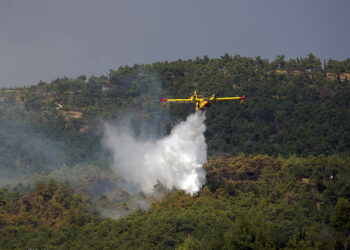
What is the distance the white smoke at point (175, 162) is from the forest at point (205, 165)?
5.59ft

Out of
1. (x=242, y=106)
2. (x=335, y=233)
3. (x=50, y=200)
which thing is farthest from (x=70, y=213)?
(x=242, y=106)

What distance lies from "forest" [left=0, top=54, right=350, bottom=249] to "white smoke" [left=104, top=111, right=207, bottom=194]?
1.70m

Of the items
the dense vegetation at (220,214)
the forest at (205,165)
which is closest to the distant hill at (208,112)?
the forest at (205,165)

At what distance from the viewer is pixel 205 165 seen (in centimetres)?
10919

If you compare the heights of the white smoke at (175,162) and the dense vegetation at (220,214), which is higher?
the white smoke at (175,162)

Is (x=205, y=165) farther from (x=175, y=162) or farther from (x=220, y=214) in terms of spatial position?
(x=220, y=214)

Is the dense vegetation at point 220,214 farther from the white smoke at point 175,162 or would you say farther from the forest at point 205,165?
the white smoke at point 175,162

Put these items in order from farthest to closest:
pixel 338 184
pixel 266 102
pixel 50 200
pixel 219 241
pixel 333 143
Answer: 1. pixel 266 102
2. pixel 333 143
3. pixel 50 200
4. pixel 338 184
5. pixel 219 241

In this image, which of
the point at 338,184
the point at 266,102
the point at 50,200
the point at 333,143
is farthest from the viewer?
the point at 266,102

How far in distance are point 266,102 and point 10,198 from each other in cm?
6297

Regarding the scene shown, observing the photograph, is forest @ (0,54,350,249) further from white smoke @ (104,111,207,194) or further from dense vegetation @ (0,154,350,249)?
white smoke @ (104,111,207,194)

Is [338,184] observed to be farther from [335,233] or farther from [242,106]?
[242,106]

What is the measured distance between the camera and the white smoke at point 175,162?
322ft

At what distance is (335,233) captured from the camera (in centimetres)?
7831
